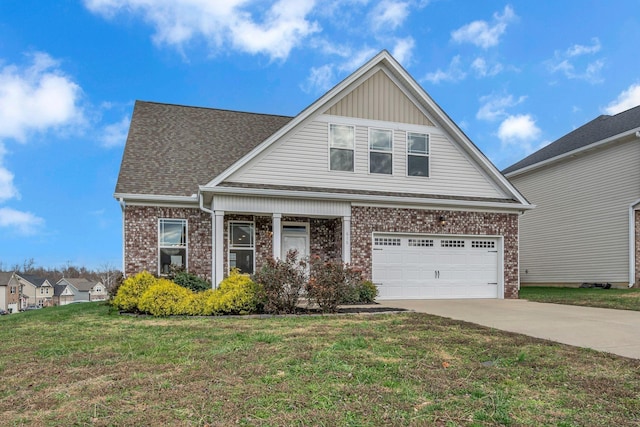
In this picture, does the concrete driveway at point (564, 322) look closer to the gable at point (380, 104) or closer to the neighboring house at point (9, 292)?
the gable at point (380, 104)

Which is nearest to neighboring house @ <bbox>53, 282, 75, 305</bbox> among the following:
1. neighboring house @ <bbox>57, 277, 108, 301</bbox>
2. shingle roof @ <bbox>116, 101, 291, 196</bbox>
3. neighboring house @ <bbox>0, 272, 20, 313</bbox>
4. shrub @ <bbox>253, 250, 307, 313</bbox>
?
neighboring house @ <bbox>57, 277, 108, 301</bbox>

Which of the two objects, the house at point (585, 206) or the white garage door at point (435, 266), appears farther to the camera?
the house at point (585, 206)

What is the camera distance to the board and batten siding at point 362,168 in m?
12.5

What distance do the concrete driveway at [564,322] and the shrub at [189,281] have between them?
17.0ft

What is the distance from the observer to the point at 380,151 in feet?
44.0

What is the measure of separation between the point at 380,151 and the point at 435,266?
3968 mm

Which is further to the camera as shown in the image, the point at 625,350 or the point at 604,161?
the point at 604,161

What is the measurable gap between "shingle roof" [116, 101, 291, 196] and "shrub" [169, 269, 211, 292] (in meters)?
2.44

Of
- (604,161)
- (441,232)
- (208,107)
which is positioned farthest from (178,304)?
(604,161)

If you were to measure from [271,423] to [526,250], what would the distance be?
70.7 ft

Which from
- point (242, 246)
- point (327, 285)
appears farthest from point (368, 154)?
point (327, 285)

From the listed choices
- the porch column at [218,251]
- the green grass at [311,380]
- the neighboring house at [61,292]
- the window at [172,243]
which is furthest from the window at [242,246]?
the neighboring house at [61,292]

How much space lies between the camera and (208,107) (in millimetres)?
17625

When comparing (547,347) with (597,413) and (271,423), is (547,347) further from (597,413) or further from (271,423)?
(271,423)
